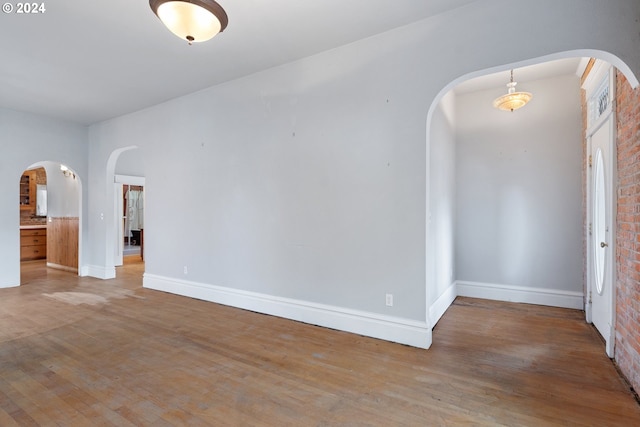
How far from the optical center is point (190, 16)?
236 cm

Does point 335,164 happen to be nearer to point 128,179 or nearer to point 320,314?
point 320,314

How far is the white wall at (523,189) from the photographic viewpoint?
423 centimetres

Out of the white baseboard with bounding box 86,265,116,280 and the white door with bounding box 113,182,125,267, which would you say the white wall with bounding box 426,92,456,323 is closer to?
the white baseboard with bounding box 86,265,116,280

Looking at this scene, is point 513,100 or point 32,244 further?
point 32,244

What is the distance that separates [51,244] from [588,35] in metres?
10.1

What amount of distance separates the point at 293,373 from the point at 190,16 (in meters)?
2.85

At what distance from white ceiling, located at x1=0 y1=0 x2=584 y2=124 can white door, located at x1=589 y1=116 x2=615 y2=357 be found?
5.16 ft

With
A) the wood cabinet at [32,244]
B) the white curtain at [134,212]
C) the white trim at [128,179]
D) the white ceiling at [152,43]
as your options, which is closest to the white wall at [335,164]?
the white ceiling at [152,43]

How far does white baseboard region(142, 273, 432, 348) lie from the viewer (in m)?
3.08

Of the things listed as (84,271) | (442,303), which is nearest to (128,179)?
(84,271)

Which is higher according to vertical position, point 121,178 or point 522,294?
point 121,178

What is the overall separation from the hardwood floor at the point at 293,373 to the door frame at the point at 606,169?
371 mm

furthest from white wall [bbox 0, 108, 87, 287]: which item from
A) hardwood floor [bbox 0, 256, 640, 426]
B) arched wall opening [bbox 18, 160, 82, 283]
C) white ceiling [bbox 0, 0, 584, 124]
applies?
hardwood floor [bbox 0, 256, 640, 426]

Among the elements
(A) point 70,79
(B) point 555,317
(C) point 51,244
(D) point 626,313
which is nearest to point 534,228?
(B) point 555,317
